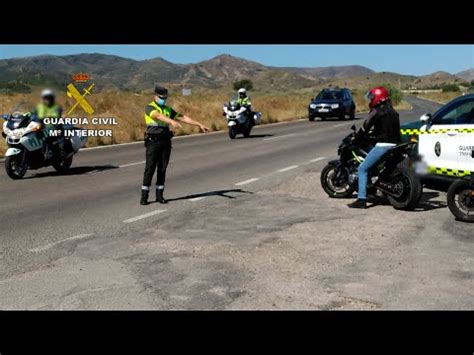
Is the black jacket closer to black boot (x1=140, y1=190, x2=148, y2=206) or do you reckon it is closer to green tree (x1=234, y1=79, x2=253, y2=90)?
black boot (x1=140, y1=190, x2=148, y2=206)

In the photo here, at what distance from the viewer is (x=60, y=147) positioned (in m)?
13.6

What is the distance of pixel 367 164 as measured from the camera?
9.10 metres

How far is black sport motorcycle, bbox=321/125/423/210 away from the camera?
889 centimetres

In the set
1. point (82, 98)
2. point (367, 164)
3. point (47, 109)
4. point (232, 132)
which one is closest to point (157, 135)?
point (367, 164)

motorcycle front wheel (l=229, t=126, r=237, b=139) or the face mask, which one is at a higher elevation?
the face mask

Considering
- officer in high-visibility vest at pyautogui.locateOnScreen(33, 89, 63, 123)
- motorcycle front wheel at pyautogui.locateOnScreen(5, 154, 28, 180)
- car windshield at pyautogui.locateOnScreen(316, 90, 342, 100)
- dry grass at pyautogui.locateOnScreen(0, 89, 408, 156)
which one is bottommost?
dry grass at pyautogui.locateOnScreen(0, 89, 408, 156)

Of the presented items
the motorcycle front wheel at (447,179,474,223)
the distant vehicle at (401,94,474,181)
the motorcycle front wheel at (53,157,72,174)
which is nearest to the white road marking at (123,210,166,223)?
the distant vehicle at (401,94,474,181)

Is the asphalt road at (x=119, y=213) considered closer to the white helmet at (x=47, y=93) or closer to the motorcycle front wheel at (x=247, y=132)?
the white helmet at (x=47, y=93)

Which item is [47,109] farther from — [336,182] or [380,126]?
[380,126]

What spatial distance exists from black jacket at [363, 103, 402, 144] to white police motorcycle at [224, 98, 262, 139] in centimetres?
1353

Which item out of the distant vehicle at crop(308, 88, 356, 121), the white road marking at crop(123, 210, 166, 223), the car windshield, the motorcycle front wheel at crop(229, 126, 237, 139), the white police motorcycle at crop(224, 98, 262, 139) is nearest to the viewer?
the white road marking at crop(123, 210, 166, 223)

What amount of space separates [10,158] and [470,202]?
9.26 meters
